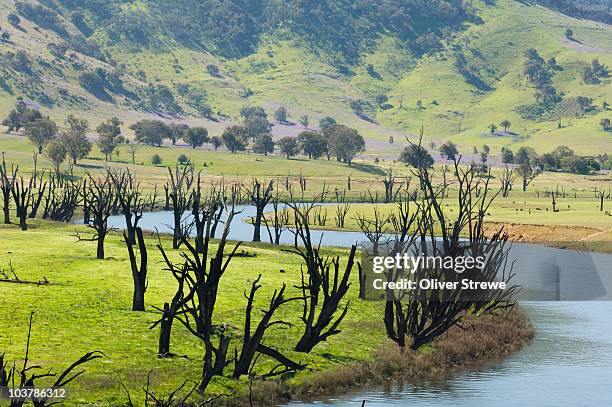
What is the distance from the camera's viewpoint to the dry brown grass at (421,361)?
35875mm

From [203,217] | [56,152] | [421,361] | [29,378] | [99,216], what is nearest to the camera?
[29,378]

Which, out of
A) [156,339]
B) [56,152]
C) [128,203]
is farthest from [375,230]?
[56,152]

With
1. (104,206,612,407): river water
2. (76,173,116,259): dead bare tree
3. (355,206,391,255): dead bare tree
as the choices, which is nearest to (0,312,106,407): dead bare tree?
(104,206,612,407): river water

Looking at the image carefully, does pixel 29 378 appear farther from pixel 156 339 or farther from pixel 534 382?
pixel 534 382

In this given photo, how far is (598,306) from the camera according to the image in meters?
66.1

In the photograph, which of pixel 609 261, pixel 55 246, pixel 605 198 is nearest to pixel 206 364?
pixel 55 246

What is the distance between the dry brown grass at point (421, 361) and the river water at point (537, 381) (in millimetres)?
727

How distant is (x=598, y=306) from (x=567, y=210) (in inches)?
3074

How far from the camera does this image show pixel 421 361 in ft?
138

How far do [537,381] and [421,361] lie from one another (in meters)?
4.92

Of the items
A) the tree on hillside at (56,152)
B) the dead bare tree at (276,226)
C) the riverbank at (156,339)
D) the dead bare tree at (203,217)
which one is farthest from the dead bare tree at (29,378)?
the tree on hillside at (56,152)

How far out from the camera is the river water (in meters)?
37.1

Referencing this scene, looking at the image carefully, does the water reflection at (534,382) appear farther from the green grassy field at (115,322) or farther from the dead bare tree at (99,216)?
the dead bare tree at (99,216)

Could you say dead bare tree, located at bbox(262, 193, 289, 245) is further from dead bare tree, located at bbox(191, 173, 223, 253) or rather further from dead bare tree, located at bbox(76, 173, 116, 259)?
dead bare tree, located at bbox(76, 173, 116, 259)
